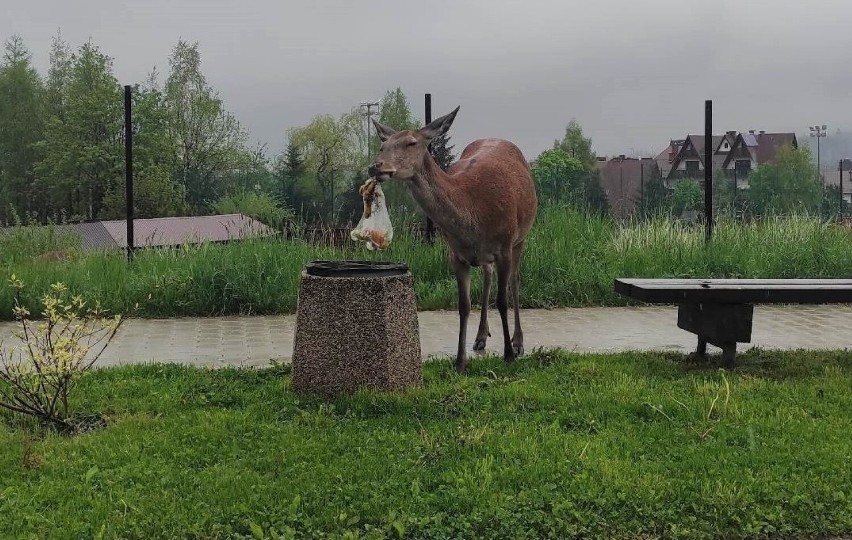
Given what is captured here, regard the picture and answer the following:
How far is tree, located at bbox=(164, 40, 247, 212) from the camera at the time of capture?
778 inches

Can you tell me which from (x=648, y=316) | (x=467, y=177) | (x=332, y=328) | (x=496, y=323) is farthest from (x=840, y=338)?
(x=332, y=328)

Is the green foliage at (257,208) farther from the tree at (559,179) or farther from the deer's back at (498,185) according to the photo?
the deer's back at (498,185)

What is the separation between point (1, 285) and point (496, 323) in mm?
5482

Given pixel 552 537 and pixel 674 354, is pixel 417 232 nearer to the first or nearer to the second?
pixel 674 354

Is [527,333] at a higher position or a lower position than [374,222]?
lower

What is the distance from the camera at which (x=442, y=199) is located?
5574 millimetres

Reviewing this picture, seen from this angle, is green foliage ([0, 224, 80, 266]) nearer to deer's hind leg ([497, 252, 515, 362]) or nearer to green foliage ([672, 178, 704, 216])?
deer's hind leg ([497, 252, 515, 362])

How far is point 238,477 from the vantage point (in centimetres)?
380

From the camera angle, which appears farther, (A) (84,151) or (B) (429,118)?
(A) (84,151)

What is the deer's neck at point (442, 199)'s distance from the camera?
5.46 m

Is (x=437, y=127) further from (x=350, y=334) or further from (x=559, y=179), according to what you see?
(x=559, y=179)

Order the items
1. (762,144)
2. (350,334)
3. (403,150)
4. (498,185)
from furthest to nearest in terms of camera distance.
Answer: (762,144) → (498,185) → (403,150) → (350,334)

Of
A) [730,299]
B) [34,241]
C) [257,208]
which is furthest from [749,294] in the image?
[34,241]

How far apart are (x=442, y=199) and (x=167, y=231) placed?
7573 millimetres
